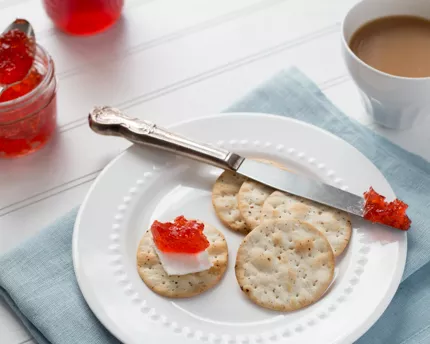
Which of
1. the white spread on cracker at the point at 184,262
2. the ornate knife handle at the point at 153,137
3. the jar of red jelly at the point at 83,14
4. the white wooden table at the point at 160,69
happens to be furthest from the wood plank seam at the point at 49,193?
the jar of red jelly at the point at 83,14

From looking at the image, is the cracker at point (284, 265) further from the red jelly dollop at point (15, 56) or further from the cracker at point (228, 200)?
the red jelly dollop at point (15, 56)

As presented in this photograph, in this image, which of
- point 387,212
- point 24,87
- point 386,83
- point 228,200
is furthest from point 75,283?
point 386,83

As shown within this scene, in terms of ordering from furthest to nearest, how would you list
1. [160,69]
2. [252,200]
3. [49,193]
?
[160,69], [49,193], [252,200]

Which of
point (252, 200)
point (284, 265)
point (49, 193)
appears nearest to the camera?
point (284, 265)

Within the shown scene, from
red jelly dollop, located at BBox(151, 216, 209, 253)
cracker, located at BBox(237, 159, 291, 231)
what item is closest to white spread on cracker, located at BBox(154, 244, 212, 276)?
red jelly dollop, located at BBox(151, 216, 209, 253)

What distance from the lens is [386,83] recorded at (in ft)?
4.99

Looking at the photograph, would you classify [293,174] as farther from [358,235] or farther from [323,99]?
[323,99]

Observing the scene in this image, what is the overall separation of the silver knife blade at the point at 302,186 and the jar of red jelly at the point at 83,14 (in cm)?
66

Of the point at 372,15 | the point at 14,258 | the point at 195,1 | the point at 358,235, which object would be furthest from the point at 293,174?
the point at 195,1

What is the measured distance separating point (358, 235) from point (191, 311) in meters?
0.37

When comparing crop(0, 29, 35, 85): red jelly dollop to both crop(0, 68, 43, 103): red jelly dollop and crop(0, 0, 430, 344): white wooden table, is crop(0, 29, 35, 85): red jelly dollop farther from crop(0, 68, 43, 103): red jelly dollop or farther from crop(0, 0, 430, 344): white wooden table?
crop(0, 0, 430, 344): white wooden table

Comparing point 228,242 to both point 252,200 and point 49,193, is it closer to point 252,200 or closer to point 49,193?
point 252,200

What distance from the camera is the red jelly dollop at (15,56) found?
1597mm

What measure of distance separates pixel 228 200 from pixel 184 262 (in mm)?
184
